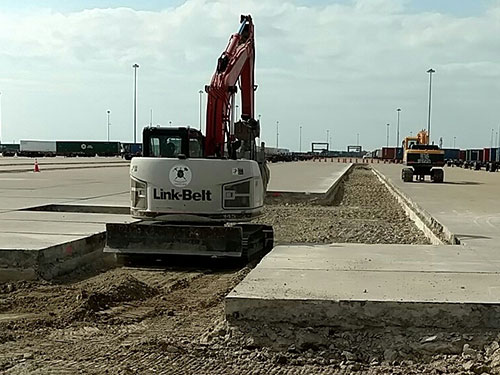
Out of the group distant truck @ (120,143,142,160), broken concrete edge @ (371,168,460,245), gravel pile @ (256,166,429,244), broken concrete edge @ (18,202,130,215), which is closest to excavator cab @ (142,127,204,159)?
distant truck @ (120,143,142,160)

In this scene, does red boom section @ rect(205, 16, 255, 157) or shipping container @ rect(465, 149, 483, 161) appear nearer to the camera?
red boom section @ rect(205, 16, 255, 157)

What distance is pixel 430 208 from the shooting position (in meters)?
19.2

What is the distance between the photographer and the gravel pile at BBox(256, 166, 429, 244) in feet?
50.1

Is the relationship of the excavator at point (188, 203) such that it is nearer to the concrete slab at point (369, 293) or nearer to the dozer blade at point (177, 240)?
the dozer blade at point (177, 240)

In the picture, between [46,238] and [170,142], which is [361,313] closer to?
[46,238]

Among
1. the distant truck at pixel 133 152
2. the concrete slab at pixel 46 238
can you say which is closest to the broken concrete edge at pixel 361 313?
the concrete slab at pixel 46 238

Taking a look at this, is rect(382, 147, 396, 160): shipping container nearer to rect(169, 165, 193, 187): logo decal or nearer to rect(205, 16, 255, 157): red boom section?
rect(205, 16, 255, 157): red boom section

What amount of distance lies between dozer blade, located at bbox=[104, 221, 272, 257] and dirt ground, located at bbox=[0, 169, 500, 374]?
4.14 ft

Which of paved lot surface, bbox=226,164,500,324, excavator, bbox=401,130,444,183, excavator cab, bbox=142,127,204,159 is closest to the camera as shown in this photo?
paved lot surface, bbox=226,164,500,324

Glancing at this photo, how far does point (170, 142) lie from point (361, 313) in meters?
6.56

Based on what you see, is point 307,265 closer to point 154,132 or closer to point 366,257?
point 366,257

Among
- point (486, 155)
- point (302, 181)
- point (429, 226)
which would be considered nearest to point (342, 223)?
point (429, 226)

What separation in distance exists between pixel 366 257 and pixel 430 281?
6.65 ft

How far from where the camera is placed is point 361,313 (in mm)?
6531
